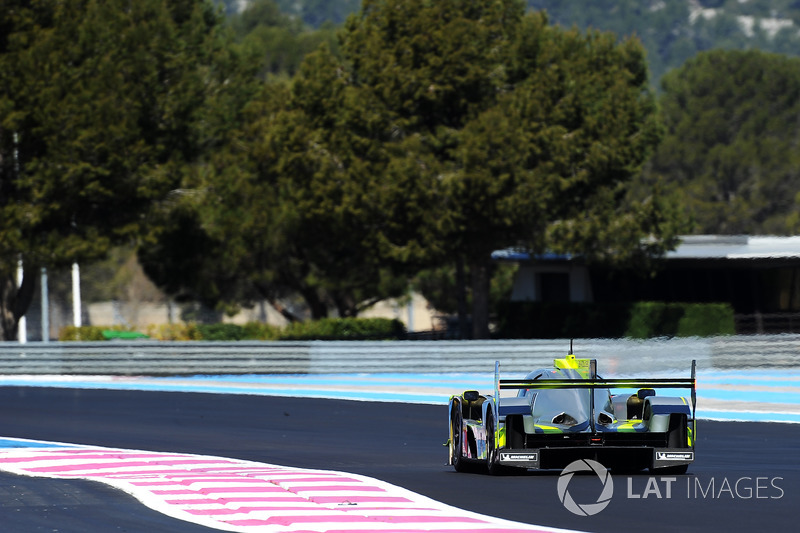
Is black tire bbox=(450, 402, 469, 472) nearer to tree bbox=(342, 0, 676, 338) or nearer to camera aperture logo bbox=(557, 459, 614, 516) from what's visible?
camera aperture logo bbox=(557, 459, 614, 516)

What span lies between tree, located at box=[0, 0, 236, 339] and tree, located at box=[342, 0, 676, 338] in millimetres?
6301

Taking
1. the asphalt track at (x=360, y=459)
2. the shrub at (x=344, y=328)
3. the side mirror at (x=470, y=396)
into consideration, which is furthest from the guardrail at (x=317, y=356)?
the side mirror at (x=470, y=396)

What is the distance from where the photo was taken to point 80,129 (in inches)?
1590

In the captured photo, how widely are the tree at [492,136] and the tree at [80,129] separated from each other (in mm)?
6301

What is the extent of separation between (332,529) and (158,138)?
3617cm

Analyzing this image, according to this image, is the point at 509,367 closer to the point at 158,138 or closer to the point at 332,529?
the point at 158,138

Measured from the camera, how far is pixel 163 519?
1069 centimetres

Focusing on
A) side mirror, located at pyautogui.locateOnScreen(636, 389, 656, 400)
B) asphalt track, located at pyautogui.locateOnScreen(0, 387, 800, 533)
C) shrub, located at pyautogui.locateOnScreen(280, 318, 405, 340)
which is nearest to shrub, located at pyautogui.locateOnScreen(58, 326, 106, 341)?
shrub, located at pyautogui.locateOnScreen(280, 318, 405, 340)

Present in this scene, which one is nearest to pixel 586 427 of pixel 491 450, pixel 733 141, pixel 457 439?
pixel 491 450

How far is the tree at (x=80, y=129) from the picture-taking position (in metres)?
40.2

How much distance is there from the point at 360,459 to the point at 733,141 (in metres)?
90.6

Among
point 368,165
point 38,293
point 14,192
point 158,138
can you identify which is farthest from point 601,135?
point 38,293

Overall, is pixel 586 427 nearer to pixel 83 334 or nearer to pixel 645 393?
pixel 645 393

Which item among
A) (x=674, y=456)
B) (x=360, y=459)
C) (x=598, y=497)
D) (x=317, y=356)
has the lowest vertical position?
(x=360, y=459)
